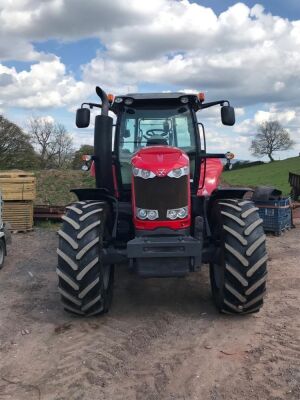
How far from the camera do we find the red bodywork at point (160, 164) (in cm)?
518

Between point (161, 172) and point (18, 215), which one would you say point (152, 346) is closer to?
point (161, 172)

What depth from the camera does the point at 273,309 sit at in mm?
5477

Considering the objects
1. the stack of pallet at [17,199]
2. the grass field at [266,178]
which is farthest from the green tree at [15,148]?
the stack of pallet at [17,199]

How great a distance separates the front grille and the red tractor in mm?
11

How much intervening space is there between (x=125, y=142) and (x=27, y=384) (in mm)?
3484

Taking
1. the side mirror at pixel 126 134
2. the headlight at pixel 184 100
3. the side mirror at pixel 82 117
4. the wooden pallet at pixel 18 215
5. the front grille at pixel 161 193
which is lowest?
the wooden pallet at pixel 18 215

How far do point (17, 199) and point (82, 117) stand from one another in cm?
583

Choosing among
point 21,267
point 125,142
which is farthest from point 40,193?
point 125,142

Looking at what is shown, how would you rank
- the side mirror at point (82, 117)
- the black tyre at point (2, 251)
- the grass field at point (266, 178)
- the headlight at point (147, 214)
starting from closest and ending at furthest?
the headlight at point (147, 214), the side mirror at point (82, 117), the black tyre at point (2, 251), the grass field at point (266, 178)

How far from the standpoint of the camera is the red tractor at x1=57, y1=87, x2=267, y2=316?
5.01 meters

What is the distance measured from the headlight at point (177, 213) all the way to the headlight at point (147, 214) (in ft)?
0.48

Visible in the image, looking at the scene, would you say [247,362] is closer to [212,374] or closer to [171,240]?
[212,374]

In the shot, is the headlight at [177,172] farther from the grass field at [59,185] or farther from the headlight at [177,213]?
the grass field at [59,185]

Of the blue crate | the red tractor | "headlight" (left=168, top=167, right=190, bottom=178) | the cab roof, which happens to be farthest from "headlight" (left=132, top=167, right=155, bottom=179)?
the blue crate
